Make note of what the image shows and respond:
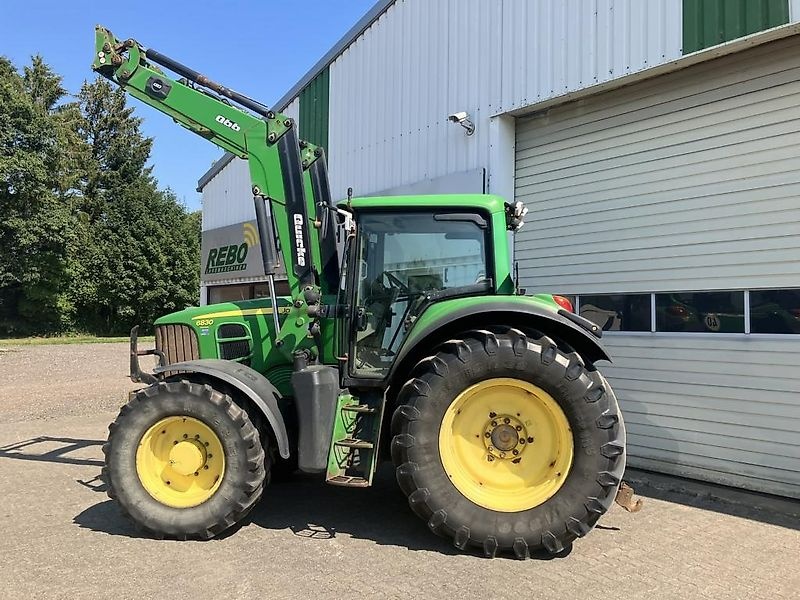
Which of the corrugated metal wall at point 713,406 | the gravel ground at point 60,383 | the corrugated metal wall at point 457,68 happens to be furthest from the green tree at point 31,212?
the corrugated metal wall at point 713,406

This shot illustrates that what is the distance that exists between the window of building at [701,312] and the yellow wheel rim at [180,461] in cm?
453

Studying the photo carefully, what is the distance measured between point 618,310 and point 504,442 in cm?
310

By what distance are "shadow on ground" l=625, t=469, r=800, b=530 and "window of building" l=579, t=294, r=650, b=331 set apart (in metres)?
1.55

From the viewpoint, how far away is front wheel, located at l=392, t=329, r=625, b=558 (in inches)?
155

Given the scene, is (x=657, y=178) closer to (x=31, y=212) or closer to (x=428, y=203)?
(x=428, y=203)

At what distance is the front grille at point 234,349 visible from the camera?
527 cm

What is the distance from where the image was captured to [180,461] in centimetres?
441

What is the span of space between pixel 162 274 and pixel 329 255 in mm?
30220

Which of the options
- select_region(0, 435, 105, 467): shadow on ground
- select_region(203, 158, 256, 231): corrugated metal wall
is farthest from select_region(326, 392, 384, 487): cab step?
select_region(203, 158, 256, 231): corrugated metal wall

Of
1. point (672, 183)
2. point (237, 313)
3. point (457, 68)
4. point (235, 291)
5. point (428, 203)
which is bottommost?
point (237, 313)

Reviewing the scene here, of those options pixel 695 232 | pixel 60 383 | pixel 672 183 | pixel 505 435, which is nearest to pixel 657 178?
pixel 672 183


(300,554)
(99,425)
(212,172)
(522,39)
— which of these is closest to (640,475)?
(300,554)

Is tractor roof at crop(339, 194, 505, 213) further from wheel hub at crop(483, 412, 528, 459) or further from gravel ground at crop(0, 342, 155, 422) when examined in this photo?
gravel ground at crop(0, 342, 155, 422)

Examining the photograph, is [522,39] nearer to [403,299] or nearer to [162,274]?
[403,299]
